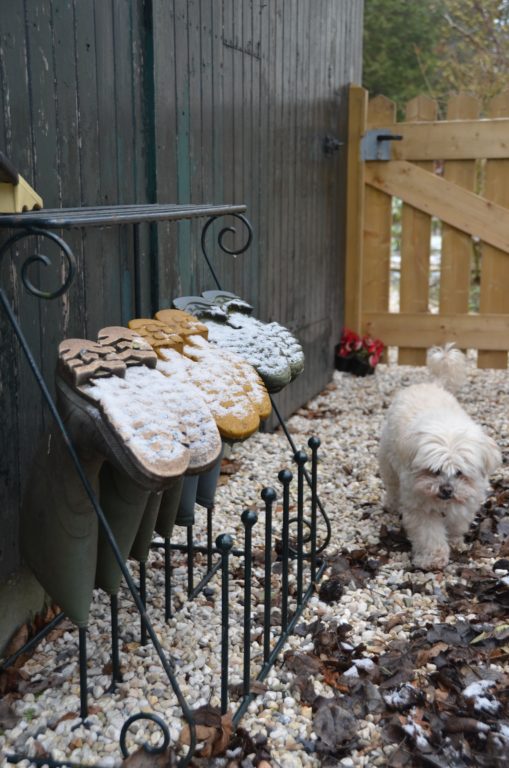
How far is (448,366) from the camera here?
4.95 meters

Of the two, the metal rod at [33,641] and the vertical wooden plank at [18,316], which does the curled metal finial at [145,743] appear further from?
the vertical wooden plank at [18,316]

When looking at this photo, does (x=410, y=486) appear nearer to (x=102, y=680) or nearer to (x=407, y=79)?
(x=102, y=680)

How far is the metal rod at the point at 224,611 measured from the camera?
247cm

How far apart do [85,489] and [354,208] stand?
5775mm

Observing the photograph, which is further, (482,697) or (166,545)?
(166,545)

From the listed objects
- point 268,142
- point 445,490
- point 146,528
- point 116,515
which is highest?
point 268,142

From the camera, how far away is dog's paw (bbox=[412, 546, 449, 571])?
12.2ft

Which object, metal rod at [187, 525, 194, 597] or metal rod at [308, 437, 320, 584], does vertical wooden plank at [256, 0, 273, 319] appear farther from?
metal rod at [187, 525, 194, 597]

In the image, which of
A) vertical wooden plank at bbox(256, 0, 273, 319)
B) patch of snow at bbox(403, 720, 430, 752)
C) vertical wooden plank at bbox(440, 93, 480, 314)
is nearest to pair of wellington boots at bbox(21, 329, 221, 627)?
patch of snow at bbox(403, 720, 430, 752)

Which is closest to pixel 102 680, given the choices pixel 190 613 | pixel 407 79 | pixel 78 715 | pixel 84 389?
pixel 78 715

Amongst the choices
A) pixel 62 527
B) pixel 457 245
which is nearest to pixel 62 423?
pixel 62 527

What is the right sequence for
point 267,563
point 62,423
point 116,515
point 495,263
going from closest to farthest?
1. point 62,423
2. point 116,515
3. point 267,563
4. point 495,263

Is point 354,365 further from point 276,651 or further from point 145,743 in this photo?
point 145,743

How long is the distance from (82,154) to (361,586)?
2.13 meters
